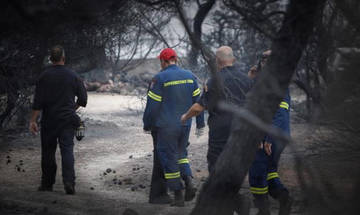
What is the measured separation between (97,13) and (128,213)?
6.47ft

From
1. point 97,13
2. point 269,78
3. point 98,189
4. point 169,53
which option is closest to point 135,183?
point 98,189

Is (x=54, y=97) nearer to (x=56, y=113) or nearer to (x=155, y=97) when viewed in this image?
(x=56, y=113)

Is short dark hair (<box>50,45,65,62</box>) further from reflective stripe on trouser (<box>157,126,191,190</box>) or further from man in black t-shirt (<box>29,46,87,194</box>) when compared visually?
reflective stripe on trouser (<box>157,126,191,190</box>)

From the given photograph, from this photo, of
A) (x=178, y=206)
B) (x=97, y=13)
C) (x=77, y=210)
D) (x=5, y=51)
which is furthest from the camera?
(x=5, y=51)

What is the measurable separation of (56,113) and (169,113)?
1499 millimetres

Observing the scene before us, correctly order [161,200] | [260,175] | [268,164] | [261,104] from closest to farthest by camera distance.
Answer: [261,104], [260,175], [268,164], [161,200]

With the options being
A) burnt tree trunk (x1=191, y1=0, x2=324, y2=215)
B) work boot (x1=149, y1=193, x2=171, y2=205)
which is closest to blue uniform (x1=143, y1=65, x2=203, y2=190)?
work boot (x1=149, y1=193, x2=171, y2=205)

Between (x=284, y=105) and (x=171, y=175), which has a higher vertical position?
(x=284, y=105)

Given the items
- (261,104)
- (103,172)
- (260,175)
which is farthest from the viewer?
(103,172)

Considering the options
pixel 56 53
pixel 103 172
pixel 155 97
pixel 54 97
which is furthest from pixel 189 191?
pixel 103 172

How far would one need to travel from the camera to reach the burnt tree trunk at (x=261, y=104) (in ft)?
14.1

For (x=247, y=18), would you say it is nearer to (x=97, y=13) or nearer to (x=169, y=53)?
(x=97, y=13)

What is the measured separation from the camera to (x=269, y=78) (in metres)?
4.37

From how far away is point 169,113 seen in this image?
6270mm
